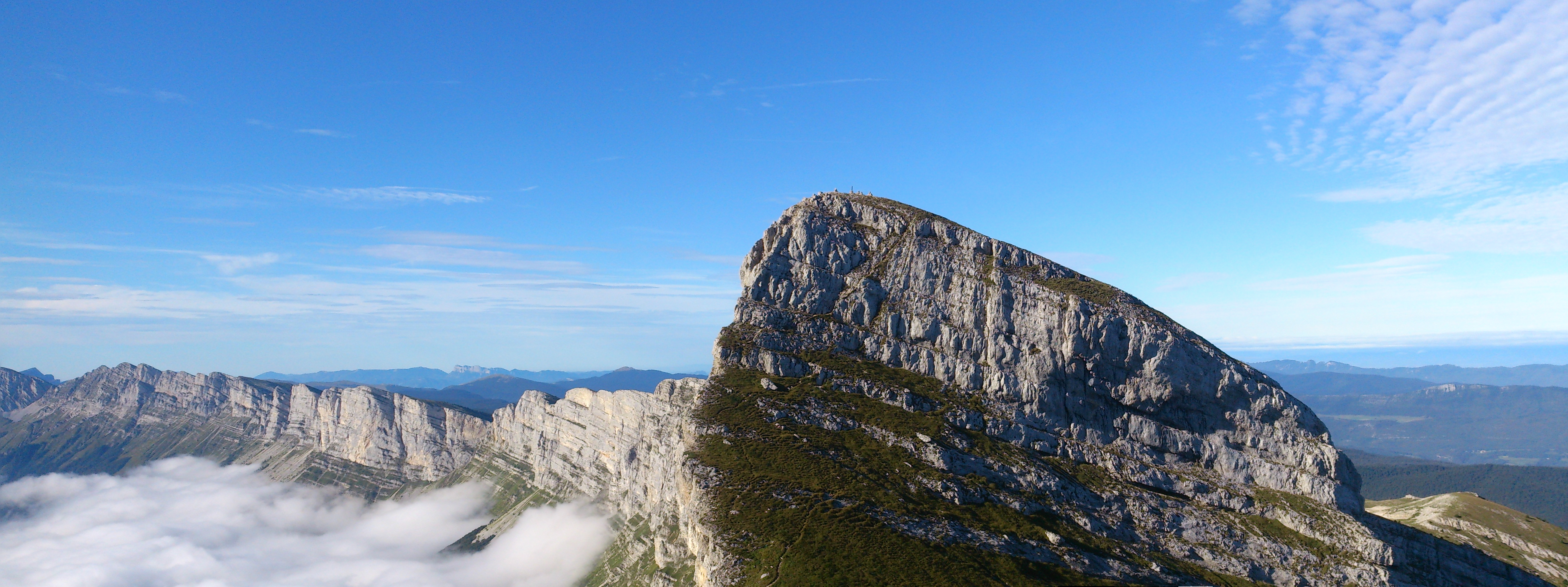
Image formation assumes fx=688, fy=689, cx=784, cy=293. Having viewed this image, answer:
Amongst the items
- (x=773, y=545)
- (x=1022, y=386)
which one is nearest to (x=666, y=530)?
(x=773, y=545)

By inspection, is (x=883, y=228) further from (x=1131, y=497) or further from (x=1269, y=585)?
(x=1269, y=585)

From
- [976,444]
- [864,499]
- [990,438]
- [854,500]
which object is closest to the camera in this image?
[854,500]

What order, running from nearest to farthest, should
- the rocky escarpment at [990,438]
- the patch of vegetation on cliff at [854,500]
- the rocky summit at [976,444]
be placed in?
the patch of vegetation on cliff at [854,500] → the rocky summit at [976,444] → the rocky escarpment at [990,438]

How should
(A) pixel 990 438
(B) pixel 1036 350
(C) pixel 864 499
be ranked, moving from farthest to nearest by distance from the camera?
1. (B) pixel 1036 350
2. (A) pixel 990 438
3. (C) pixel 864 499

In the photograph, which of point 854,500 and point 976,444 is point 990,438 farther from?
point 854,500

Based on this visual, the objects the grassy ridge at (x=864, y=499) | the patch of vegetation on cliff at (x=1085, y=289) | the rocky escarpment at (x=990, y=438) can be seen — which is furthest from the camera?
the patch of vegetation on cliff at (x=1085, y=289)

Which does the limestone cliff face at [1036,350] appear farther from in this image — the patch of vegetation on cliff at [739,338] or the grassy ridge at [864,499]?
the grassy ridge at [864,499]

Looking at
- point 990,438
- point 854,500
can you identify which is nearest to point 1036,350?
point 990,438

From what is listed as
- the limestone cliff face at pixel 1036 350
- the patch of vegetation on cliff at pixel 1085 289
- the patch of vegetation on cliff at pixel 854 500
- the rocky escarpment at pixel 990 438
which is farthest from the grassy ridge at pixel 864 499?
the patch of vegetation on cliff at pixel 1085 289
